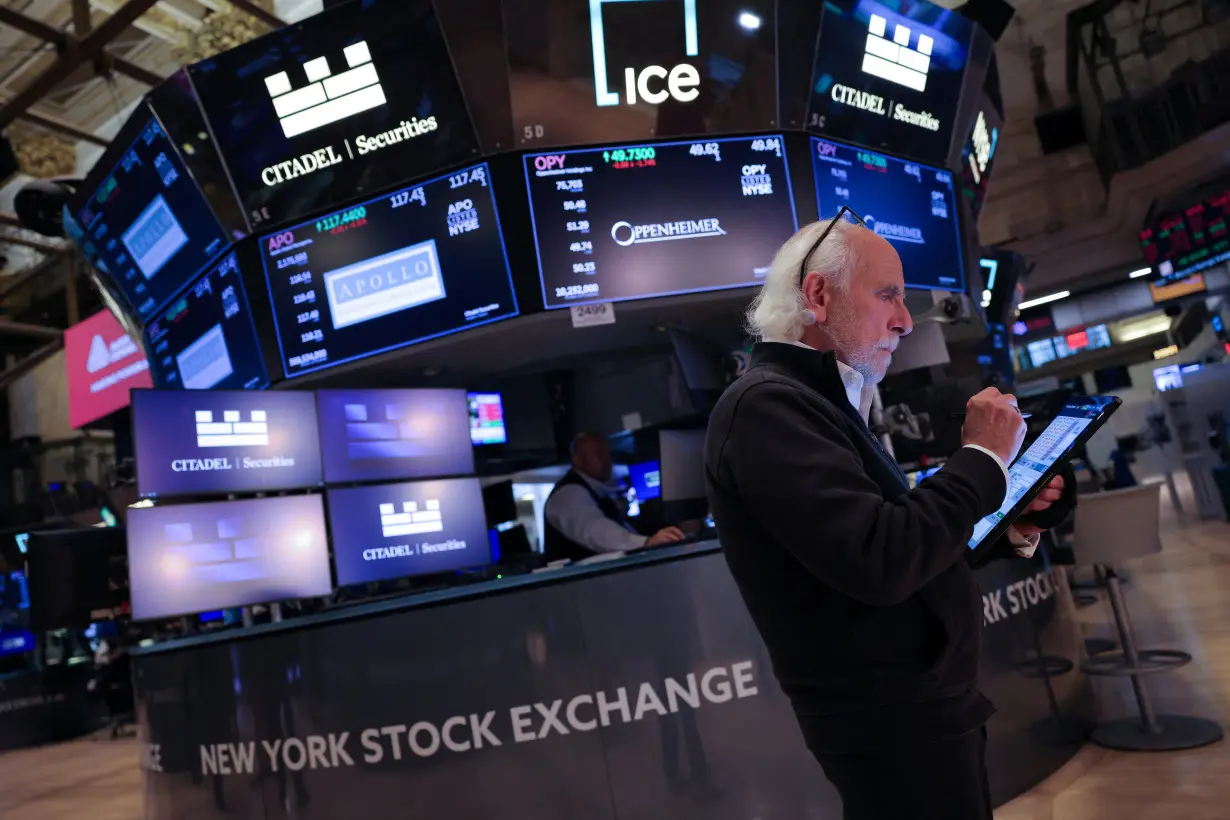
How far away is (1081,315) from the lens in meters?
15.4

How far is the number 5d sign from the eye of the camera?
3785mm

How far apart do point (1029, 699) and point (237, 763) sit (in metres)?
3.03

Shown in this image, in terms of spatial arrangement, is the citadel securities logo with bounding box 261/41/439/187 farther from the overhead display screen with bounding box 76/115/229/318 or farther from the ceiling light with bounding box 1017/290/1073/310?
the ceiling light with bounding box 1017/290/1073/310

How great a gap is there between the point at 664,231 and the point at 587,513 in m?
1.43

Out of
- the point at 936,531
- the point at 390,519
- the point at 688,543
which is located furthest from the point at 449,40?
the point at 936,531

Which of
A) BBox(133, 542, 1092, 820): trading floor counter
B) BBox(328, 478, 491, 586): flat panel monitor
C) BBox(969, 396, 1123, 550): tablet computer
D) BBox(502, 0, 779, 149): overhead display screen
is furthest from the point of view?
BBox(328, 478, 491, 586): flat panel monitor

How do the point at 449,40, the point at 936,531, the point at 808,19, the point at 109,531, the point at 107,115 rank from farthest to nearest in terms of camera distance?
the point at 107,115
the point at 109,531
the point at 808,19
the point at 449,40
the point at 936,531

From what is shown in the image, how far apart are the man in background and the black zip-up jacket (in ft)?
9.21

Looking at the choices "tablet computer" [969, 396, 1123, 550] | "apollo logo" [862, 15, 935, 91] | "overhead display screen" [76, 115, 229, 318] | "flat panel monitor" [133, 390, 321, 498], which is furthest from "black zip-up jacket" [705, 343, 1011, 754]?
"overhead display screen" [76, 115, 229, 318]

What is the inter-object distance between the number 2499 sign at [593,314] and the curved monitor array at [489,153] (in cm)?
4

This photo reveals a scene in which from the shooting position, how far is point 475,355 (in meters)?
4.50

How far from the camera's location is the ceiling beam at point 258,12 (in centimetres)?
760

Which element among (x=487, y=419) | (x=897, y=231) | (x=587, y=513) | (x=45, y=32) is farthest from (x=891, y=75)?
(x=45, y=32)

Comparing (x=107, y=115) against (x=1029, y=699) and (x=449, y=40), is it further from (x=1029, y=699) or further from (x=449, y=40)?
(x=1029, y=699)
